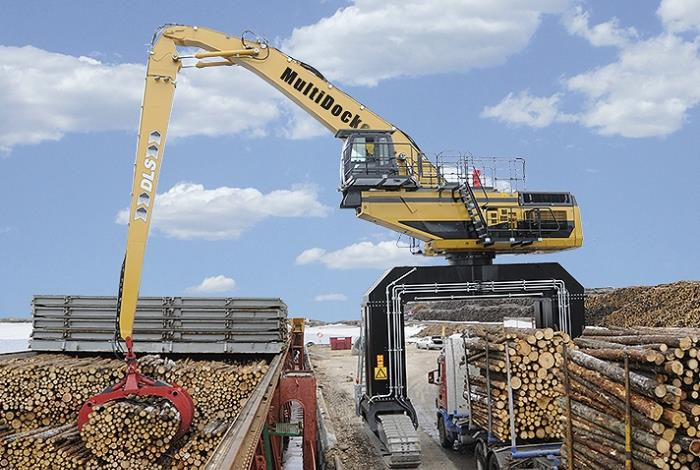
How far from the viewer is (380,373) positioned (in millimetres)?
16812

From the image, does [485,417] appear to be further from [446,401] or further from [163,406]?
[163,406]

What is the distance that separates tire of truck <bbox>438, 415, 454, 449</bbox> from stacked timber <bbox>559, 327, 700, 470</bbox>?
6549mm

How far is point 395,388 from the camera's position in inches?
659

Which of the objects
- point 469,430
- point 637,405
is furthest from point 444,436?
point 637,405

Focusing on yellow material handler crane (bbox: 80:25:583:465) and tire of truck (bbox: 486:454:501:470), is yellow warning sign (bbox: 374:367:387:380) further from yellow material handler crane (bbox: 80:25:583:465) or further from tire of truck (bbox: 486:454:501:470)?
tire of truck (bbox: 486:454:501:470)

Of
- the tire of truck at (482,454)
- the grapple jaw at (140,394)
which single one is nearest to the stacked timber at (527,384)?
the tire of truck at (482,454)

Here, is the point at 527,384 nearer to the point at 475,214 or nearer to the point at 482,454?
the point at 482,454

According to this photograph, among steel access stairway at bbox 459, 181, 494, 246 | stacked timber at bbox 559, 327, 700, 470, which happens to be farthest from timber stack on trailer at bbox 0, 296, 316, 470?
steel access stairway at bbox 459, 181, 494, 246

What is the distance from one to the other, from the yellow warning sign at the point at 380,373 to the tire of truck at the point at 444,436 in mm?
1786

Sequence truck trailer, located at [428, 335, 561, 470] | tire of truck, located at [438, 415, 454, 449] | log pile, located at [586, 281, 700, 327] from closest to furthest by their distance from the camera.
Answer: truck trailer, located at [428, 335, 561, 470]
tire of truck, located at [438, 415, 454, 449]
log pile, located at [586, 281, 700, 327]

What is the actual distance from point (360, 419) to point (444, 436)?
4.93 metres

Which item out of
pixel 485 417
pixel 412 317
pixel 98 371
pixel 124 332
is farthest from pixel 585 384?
pixel 412 317

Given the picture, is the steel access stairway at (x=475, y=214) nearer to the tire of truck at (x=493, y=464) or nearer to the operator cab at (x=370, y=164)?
the operator cab at (x=370, y=164)

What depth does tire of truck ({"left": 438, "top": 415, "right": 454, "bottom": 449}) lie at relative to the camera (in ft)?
54.1
